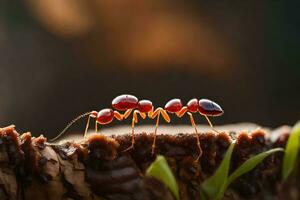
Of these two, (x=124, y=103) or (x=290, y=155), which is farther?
(x=124, y=103)

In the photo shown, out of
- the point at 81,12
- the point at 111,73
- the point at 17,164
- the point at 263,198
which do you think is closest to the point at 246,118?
the point at 111,73

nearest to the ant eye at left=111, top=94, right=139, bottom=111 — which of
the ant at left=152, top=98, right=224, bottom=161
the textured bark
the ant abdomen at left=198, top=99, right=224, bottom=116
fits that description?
the ant at left=152, top=98, right=224, bottom=161

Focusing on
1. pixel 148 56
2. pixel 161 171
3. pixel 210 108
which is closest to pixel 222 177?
pixel 161 171

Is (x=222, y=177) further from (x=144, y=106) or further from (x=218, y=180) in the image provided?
(x=144, y=106)

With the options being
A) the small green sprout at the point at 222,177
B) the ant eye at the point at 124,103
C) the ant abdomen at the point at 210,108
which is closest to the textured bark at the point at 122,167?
the small green sprout at the point at 222,177

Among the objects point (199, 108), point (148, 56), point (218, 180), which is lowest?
point (218, 180)

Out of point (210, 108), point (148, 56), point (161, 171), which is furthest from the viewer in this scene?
point (148, 56)

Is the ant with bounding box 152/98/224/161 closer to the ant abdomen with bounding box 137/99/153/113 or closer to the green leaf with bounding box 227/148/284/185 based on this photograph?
the ant abdomen with bounding box 137/99/153/113
